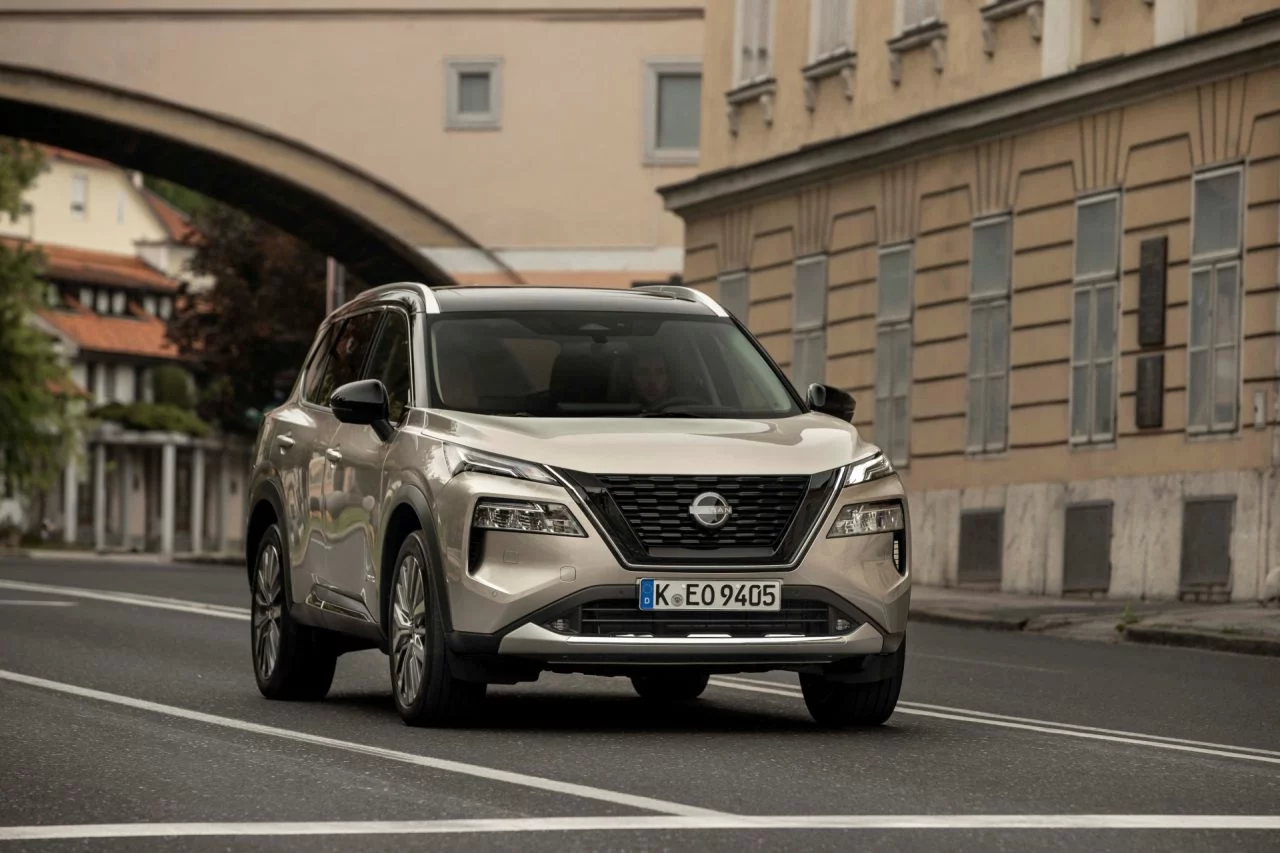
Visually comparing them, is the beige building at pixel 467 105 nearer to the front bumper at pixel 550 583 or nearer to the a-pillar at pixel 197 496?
the front bumper at pixel 550 583

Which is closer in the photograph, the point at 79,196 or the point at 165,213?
the point at 79,196

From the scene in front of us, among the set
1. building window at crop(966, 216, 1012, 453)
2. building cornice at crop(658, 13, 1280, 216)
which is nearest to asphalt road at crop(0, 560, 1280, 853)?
building cornice at crop(658, 13, 1280, 216)

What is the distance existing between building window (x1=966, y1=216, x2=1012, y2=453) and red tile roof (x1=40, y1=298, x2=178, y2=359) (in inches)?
3071

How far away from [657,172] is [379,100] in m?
4.29

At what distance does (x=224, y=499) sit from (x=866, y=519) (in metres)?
86.9

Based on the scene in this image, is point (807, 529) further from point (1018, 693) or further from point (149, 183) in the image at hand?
point (149, 183)

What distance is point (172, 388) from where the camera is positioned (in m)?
99.9

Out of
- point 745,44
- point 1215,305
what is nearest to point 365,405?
point 1215,305

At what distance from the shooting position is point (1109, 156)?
27156 mm

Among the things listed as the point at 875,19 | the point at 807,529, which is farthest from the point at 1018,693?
the point at 875,19

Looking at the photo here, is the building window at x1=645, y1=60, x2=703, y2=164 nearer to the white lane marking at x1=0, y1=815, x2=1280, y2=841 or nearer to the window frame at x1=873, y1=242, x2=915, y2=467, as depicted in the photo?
the window frame at x1=873, y1=242, x2=915, y2=467

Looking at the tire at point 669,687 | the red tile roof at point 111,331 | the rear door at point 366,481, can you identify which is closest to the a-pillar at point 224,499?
the red tile roof at point 111,331

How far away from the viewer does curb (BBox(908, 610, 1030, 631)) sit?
23.4m

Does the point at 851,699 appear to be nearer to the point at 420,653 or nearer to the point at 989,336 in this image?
the point at 420,653
